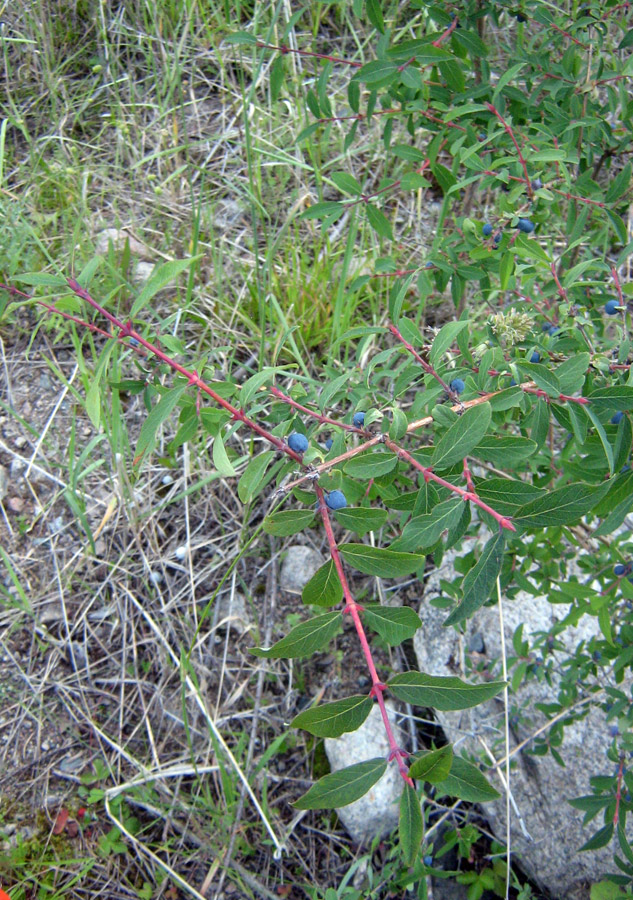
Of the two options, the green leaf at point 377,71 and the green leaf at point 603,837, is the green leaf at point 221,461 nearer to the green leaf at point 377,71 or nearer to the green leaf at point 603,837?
the green leaf at point 377,71

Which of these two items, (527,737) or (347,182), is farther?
(527,737)

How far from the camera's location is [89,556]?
88.0 inches

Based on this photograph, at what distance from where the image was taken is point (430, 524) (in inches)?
36.3

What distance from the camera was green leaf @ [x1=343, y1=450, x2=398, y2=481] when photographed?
3.28 feet

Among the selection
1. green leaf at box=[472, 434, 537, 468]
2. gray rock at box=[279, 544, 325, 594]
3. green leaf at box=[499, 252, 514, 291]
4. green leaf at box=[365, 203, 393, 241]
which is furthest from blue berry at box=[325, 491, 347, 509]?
gray rock at box=[279, 544, 325, 594]

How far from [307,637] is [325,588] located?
0.08 metres

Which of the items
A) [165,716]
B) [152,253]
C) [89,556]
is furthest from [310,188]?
[165,716]

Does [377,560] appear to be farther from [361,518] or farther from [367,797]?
[367,797]

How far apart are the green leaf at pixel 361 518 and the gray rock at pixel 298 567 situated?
1306 mm

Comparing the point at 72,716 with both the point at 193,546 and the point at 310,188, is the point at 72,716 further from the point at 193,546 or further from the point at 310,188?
the point at 310,188

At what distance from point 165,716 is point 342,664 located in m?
0.58

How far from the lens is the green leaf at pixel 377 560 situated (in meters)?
0.88

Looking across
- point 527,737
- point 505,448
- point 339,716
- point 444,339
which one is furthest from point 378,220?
point 527,737

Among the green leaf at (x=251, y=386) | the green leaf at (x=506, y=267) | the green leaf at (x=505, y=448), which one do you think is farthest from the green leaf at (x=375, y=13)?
the green leaf at (x=505, y=448)
